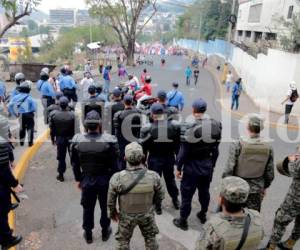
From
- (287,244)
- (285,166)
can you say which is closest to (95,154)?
(285,166)

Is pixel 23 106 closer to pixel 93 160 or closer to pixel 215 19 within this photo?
pixel 93 160

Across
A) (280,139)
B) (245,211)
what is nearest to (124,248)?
(245,211)

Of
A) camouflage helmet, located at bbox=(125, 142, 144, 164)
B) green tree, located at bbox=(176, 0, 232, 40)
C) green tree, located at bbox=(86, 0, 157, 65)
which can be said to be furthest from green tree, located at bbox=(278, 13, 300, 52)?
green tree, located at bbox=(176, 0, 232, 40)

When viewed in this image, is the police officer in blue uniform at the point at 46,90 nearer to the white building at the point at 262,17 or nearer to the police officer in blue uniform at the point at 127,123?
the police officer in blue uniform at the point at 127,123

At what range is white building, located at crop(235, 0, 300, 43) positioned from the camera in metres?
22.4

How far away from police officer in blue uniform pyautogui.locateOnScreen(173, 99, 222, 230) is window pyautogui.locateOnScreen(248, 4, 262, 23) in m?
28.4

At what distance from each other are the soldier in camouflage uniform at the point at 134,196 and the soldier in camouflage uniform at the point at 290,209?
168cm

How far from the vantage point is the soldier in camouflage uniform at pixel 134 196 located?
364 cm

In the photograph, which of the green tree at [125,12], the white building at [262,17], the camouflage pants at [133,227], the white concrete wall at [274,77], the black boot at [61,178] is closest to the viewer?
the camouflage pants at [133,227]

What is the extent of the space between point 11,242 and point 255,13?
105 ft

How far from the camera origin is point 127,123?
6.50 meters

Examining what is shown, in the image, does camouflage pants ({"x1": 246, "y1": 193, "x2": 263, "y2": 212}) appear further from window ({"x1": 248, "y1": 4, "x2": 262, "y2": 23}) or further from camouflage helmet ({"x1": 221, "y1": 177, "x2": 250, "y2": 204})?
window ({"x1": 248, "y1": 4, "x2": 262, "y2": 23})

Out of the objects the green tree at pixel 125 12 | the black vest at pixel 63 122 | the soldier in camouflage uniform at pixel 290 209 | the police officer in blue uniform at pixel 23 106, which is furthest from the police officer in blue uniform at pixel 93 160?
the green tree at pixel 125 12

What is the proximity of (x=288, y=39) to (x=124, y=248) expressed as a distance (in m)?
12.6
